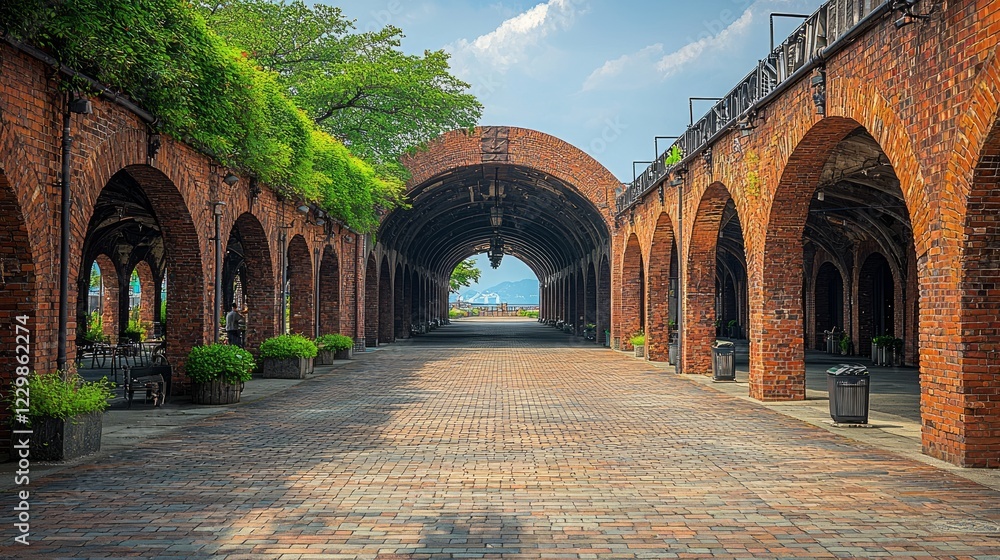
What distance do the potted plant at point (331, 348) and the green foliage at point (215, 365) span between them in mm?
8045

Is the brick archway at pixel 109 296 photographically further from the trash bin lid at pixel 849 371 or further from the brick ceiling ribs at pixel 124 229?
the trash bin lid at pixel 849 371

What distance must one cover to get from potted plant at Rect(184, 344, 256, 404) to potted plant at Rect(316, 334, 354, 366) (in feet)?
26.3

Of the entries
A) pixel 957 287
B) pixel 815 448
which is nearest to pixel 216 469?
pixel 815 448

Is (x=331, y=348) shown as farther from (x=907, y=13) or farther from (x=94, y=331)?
(x=907, y=13)

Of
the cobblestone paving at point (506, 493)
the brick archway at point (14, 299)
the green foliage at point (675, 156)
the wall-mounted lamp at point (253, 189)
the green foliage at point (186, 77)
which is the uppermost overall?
the green foliage at point (675, 156)

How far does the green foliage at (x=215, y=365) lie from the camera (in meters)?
13.5

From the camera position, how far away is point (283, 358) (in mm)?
18797

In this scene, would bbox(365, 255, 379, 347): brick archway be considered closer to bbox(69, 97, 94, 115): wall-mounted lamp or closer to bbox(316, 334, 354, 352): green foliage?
bbox(316, 334, 354, 352): green foliage

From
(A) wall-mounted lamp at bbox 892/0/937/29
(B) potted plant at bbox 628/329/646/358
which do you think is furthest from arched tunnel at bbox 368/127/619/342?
(A) wall-mounted lamp at bbox 892/0/937/29

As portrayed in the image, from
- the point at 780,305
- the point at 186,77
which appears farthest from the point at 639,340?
the point at 186,77

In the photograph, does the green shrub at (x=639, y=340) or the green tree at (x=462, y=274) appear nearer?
the green shrub at (x=639, y=340)

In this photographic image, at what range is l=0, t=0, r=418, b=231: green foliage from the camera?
8.26 meters

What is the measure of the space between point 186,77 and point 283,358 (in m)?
8.87

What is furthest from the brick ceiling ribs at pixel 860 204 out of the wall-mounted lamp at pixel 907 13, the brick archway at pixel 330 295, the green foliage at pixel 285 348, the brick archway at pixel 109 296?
the brick archway at pixel 109 296
